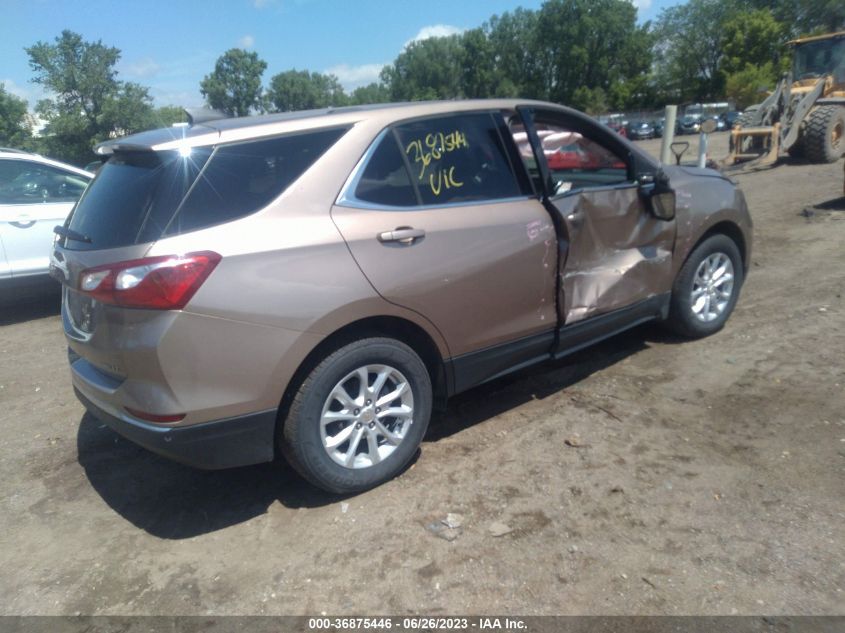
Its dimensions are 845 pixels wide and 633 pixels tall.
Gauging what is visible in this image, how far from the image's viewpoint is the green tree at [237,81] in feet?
183

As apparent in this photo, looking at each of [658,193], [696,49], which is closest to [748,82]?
[696,49]

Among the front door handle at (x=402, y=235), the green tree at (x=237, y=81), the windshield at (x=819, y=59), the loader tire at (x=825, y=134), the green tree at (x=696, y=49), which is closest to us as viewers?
the front door handle at (x=402, y=235)

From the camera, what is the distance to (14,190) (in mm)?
6762

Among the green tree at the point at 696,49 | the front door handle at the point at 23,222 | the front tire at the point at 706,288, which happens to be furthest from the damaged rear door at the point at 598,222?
the green tree at the point at 696,49

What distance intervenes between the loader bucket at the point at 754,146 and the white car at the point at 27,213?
44.9 feet

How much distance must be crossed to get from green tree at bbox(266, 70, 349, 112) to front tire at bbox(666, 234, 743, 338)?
64.0 metres

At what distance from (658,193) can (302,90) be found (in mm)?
71202

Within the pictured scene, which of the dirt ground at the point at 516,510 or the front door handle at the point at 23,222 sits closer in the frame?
the dirt ground at the point at 516,510

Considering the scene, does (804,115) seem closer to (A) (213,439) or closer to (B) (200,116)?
(B) (200,116)

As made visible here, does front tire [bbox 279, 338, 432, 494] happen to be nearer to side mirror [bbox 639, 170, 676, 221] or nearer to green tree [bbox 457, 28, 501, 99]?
side mirror [bbox 639, 170, 676, 221]

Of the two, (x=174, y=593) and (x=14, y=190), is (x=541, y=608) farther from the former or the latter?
(x=14, y=190)

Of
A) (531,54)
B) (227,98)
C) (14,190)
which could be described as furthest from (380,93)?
(14,190)

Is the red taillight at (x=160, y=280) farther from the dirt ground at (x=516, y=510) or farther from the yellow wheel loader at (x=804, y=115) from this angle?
the yellow wheel loader at (x=804, y=115)

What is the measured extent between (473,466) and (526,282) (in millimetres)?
1083
